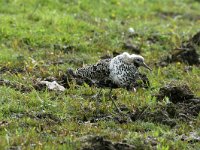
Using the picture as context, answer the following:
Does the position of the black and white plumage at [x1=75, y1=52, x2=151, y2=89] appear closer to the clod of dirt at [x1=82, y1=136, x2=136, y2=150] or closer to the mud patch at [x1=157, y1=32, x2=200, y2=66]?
the clod of dirt at [x1=82, y1=136, x2=136, y2=150]

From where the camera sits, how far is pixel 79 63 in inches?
505

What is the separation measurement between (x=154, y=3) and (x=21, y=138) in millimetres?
12936

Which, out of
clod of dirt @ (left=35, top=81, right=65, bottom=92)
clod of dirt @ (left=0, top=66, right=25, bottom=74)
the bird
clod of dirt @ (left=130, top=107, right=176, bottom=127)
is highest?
the bird

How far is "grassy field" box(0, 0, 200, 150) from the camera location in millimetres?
8141

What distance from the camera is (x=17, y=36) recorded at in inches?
553

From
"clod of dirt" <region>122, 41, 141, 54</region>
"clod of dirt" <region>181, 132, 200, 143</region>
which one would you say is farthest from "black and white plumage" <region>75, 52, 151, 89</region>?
"clod of dirt" <region>122, 41, 141, 54</region>

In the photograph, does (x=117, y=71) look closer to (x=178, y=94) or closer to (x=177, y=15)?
(x=178, y=94)

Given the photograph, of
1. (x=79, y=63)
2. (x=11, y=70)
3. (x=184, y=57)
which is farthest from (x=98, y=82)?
(x=184, y=57)

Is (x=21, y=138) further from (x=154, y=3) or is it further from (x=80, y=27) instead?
(x=154, y=3)

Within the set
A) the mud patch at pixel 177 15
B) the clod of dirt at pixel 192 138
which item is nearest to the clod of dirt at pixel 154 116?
the clod of dirt at pixel 192 138

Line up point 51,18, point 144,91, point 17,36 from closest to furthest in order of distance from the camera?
point 144,91 → point 17,36 → point 51,18

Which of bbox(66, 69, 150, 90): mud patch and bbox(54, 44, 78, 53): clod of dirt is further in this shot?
bbox(54, 44, 78, 53): clod of dirt

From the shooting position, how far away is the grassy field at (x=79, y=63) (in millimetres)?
8141

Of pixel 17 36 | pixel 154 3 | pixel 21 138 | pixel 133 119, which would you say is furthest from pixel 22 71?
pixel 154 3
